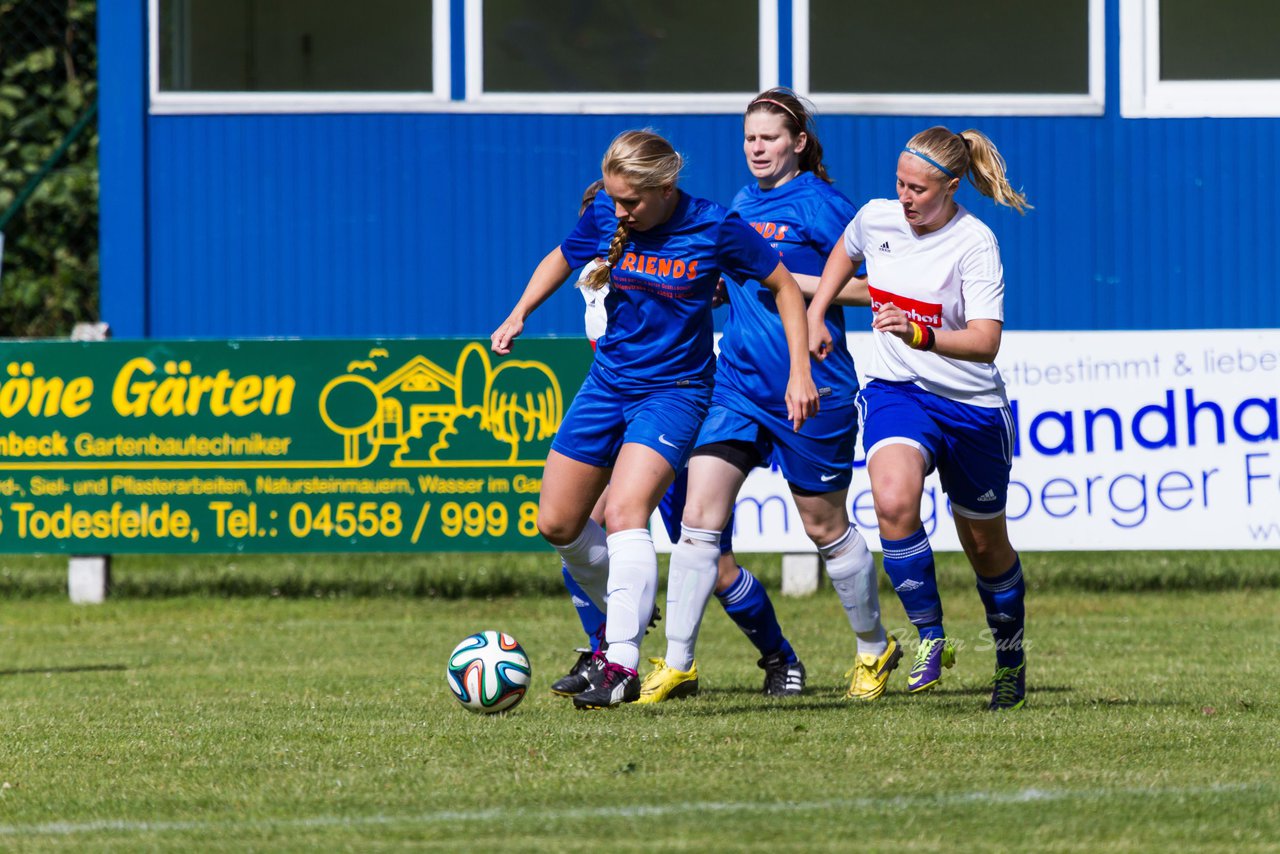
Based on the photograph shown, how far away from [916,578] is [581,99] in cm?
754

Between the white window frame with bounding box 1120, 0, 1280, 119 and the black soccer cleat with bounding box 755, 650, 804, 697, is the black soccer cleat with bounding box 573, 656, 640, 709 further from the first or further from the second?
the white window frame with bounding box 1120, 0, 1280, 119

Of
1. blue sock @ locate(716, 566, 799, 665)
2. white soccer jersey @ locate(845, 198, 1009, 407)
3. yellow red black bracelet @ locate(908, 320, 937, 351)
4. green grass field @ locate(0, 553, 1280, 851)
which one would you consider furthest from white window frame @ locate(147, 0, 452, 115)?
yellow red black bracelet @ locate(908, 320, 937, 351)

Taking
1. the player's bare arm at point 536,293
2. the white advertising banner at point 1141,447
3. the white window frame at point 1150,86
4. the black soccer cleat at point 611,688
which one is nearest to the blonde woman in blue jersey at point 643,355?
the black soccer cleat at point 611,688

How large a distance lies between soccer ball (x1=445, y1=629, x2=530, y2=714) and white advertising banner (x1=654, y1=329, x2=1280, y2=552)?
5.06 meters

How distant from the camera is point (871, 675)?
6.41m

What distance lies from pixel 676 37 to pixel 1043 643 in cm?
605

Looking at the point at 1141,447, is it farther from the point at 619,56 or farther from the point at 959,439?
the point at 959,439

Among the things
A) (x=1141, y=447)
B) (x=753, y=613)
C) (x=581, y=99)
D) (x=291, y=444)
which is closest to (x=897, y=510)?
(x=753, y=613)

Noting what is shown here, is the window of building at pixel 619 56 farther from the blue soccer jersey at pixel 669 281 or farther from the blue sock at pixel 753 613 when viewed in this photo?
the blue soccer jersey at pixel 669 281

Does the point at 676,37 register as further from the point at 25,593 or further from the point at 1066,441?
the point at 25,593

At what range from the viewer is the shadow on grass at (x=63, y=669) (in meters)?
8.24

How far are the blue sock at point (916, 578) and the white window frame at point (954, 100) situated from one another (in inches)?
291

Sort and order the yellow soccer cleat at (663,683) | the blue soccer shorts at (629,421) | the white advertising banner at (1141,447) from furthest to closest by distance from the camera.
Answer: the white advertising banner at (1141,447) → the yellow soccer cleat at (663,683) → the blue soccer shorts at (629,421)

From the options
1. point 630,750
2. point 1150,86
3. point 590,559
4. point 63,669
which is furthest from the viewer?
point 1150,86
